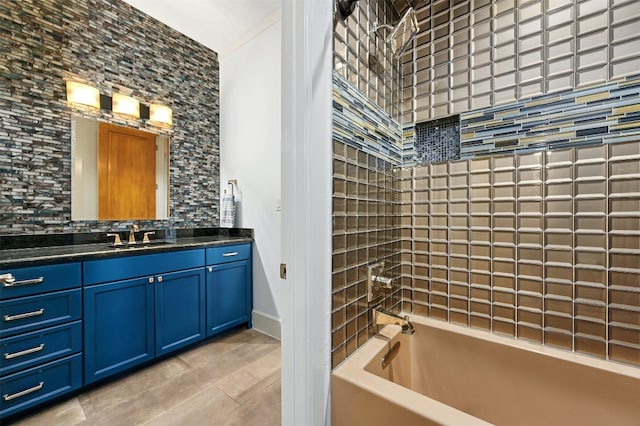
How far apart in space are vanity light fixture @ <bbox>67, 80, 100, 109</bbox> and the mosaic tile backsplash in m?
0.04

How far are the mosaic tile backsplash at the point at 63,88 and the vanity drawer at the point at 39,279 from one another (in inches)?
23.0

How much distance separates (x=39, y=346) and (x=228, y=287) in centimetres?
116

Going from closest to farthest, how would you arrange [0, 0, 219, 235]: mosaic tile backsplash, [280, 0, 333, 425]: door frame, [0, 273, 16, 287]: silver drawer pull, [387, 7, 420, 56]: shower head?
[280, 0, 333, 425]: door frame, [387, 7, 420, 56]: shower head, [0, 273, 16, 287]: silver drawer pull, [0, 0, 219, 235]: mosaic tile backsplash

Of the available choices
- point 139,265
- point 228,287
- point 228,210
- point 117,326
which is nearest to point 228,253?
point 228,287

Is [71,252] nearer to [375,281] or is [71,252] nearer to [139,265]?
[139,265]

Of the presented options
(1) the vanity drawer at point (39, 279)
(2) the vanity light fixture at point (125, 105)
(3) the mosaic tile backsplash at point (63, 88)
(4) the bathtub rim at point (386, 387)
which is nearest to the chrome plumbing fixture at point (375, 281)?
(4) the bathtub rim at point (386, 387)

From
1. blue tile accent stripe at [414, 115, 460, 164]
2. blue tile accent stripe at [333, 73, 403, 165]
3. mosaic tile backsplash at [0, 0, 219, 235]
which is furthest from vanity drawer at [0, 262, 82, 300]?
blue tile accent stripe at [414, 115, 460, 164]

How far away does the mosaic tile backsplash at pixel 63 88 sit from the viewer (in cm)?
169

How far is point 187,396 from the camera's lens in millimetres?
1562

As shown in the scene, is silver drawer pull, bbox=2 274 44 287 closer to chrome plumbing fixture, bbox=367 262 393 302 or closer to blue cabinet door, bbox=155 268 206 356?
blue cabinet door, bbox=155 268 206 356

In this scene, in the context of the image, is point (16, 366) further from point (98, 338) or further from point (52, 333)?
point (98, 338)

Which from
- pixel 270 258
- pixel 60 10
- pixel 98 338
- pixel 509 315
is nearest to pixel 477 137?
pixel 509 315

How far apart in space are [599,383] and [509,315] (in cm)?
32

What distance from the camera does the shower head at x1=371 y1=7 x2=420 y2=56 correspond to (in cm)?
109
